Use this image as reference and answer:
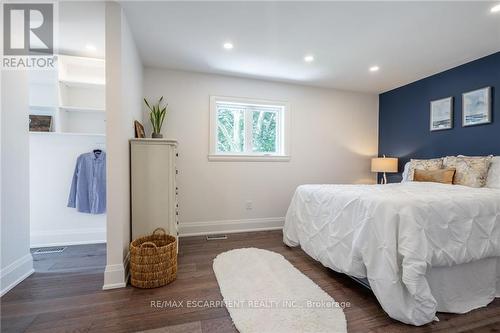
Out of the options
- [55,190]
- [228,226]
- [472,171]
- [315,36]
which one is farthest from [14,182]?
[472,171]

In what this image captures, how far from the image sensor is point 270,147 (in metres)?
3.74

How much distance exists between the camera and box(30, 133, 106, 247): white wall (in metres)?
2.73

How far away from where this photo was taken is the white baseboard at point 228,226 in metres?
3.21

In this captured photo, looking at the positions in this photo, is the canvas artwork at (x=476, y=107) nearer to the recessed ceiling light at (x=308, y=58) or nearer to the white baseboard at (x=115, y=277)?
the recessed ceiling light at (x=308, y=58)

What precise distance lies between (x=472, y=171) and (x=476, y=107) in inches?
36.9

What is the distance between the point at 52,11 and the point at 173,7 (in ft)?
3.49

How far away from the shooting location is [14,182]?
1929 mm

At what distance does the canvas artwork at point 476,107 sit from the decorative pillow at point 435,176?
0.79 meters

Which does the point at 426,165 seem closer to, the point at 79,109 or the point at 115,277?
the point at 115,277

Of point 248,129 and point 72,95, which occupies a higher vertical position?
point 72,95

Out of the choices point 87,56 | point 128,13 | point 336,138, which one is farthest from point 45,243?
point 336,138

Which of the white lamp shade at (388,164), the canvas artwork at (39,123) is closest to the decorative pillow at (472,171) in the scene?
the white lamp shade at (388,164)

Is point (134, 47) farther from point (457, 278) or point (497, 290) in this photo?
point (497, 290)

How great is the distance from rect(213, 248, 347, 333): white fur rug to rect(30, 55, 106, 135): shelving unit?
237 cm
